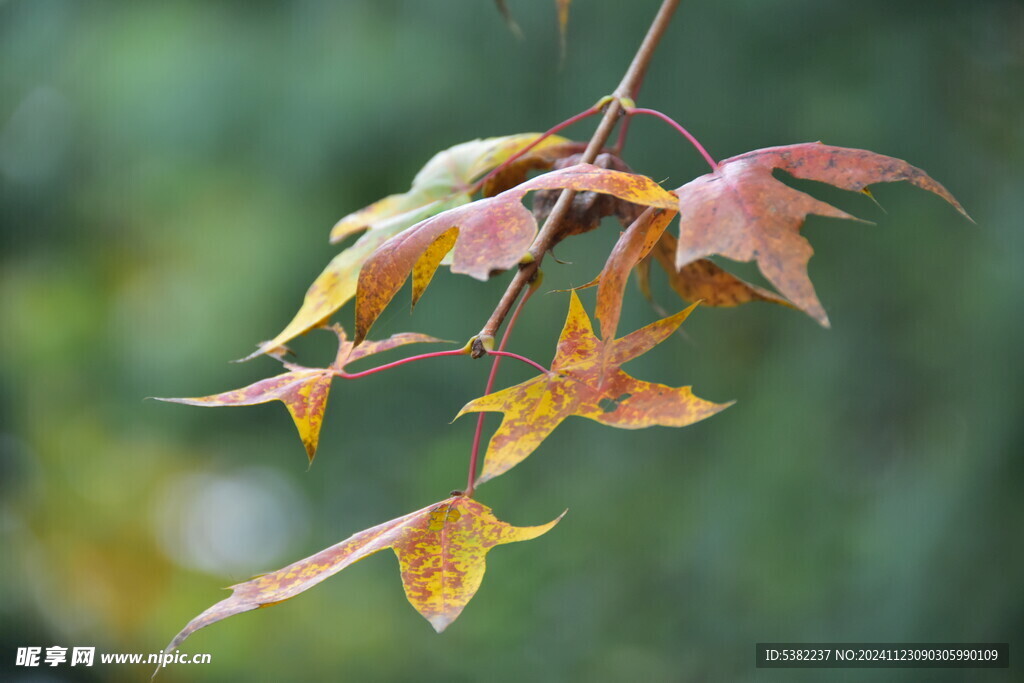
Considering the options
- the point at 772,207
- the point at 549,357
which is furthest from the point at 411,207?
the point at 549,357

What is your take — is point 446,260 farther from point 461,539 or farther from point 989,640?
point 989,640

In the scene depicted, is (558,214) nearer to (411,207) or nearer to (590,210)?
(590,210)

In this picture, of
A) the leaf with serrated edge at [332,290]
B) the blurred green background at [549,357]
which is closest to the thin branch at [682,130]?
the leaf with serrated edge at [332,290]

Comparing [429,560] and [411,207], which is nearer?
[429,560]

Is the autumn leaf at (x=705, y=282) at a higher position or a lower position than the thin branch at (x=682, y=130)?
lower

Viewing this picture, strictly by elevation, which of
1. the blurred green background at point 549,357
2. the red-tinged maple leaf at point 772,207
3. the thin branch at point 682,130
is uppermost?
the thin branch at point 682,130

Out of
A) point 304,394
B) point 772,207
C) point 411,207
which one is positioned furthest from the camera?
point 411,207

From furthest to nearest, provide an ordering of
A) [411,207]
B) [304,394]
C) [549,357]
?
[549,357] < [411,207] < [304,394]

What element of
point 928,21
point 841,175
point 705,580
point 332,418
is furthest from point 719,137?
point 841,175

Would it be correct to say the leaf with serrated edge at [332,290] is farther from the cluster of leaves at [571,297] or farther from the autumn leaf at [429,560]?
the autumn leaf at [429,560]
